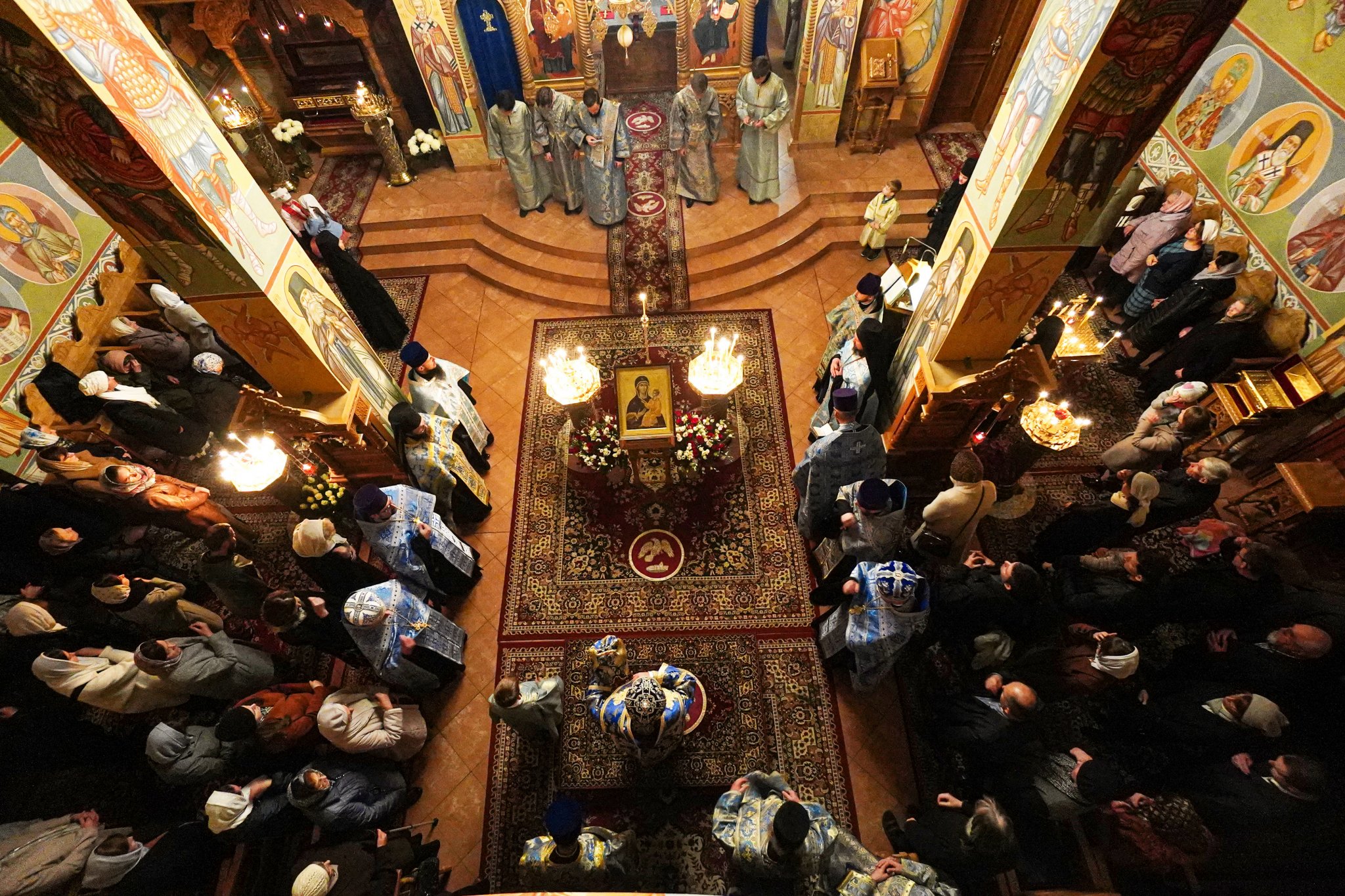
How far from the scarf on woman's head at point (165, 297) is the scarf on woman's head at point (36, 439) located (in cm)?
214

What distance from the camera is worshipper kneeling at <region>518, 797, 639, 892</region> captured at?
3.45 m

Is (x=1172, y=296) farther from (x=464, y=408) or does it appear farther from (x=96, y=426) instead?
(x=96, y=426)

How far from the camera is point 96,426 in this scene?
6.59 meters

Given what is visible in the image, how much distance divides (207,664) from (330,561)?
1.12 m

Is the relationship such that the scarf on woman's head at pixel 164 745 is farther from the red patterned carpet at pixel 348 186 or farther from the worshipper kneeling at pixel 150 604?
the red patterned carpet at pixel 348 186

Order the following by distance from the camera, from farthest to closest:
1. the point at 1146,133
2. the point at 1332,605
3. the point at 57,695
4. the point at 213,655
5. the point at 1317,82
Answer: the point at 1317,82 → the point at 57,695 → the point at 213,655 → the point at 1332,605 → the point at 1146,133

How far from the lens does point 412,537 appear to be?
15.9 ft

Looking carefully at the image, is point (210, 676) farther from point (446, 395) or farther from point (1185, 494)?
point (1185, 494)

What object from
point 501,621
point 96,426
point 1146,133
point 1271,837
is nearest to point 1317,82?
point 1146,133

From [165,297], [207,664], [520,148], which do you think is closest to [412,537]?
[207,664]

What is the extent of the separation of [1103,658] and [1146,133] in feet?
11.4

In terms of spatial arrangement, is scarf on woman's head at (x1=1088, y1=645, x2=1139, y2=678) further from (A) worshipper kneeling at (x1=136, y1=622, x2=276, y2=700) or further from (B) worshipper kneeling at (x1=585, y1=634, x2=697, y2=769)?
(A) worshipper kneeling at (x1=136, y1=622, x2=276, y2=700)

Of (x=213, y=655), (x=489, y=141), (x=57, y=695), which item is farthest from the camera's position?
(x=489, y=141)

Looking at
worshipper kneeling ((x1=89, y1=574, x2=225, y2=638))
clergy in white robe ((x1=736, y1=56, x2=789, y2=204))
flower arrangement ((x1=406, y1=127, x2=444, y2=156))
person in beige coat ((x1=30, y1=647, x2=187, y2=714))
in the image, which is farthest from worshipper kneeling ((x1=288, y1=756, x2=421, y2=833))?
flower arrangement ((x1=406, y1=127, x2=444, y2=156))
